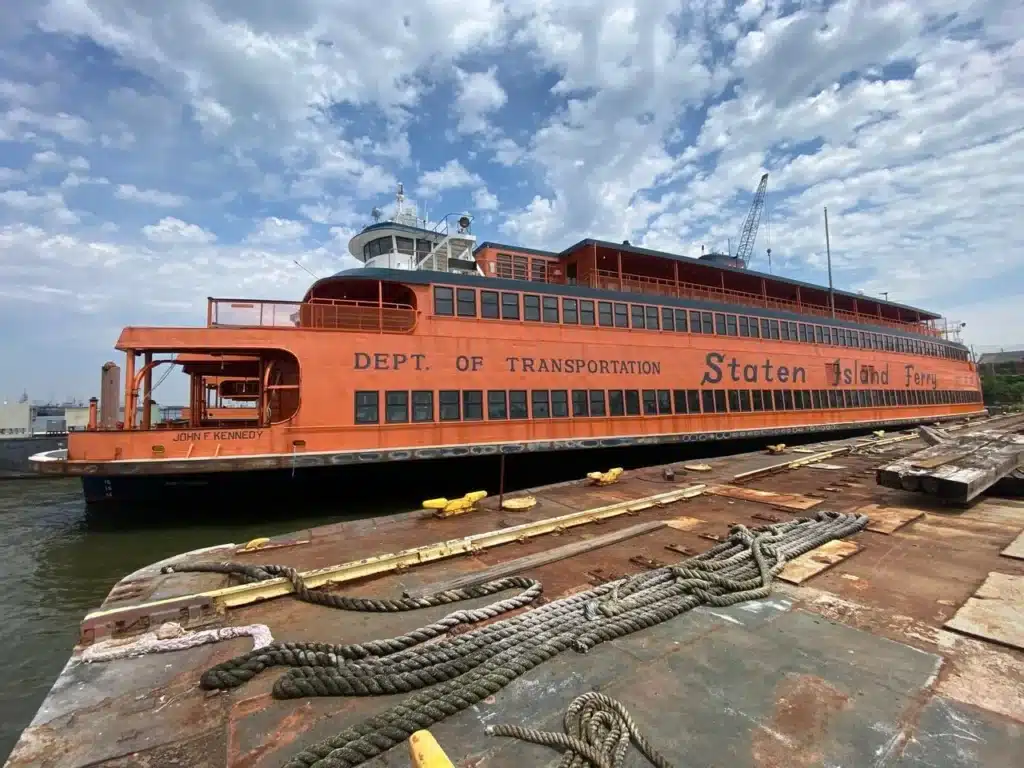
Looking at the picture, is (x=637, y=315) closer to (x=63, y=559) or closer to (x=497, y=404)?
(x=497, y=404)

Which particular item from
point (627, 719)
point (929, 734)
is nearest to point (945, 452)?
point (929, 734)

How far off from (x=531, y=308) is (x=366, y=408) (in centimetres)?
586

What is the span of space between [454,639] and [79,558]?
379 inches

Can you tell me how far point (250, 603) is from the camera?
4.29 m

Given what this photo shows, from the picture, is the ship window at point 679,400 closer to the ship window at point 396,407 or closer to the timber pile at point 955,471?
the timber pile at point 955,471

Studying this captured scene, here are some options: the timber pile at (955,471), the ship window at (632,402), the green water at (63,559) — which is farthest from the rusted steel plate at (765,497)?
the green water at (63,559)

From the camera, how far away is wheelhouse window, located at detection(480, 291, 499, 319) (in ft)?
45.9

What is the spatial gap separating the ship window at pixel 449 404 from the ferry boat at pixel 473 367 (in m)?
0.04

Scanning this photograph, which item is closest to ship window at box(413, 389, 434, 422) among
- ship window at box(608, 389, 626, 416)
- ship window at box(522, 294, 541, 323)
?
ship window at box(522, 294, 541, 323)

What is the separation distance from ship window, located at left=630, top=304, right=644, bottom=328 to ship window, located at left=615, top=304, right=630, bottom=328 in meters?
0.31

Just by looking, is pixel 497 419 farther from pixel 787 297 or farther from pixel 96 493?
pixel 787 297

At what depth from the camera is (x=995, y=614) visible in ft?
12.0

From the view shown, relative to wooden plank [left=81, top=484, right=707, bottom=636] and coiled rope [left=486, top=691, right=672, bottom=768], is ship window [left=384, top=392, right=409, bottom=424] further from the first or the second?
coiled rope [left=486, top=691, right=672, bottom=768]

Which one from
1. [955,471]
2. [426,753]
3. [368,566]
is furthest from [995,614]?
[368,566]
